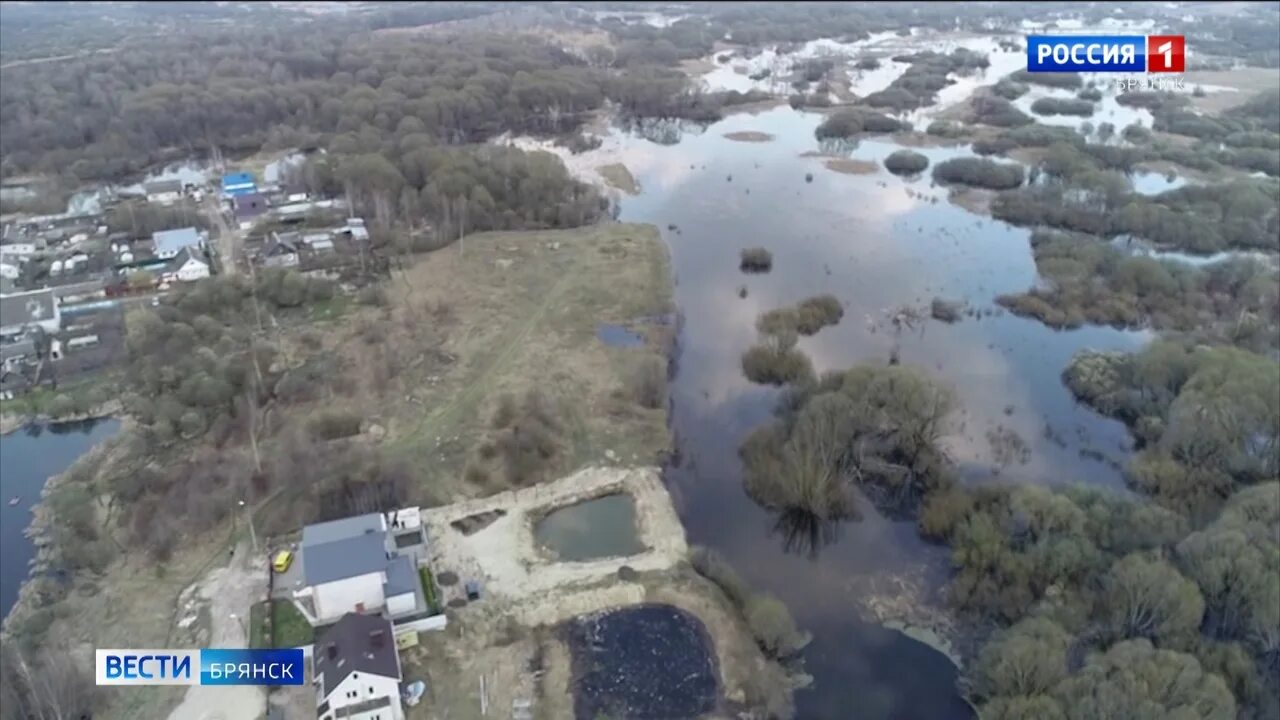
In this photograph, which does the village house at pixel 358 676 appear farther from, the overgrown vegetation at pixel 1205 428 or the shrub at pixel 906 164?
the shrub at pixel 906 164

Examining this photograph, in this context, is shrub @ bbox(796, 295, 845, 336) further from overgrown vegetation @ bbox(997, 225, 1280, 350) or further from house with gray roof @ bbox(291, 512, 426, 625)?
house with gray roof @ bbox(291, 512, 426, 625)

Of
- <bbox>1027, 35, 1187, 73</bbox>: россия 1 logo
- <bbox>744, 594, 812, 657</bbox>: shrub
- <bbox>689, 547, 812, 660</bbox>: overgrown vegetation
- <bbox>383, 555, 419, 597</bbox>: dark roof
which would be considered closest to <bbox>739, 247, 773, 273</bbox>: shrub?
<bbox>1027, 35, 1187, 73</bbox>: россия 1 logo

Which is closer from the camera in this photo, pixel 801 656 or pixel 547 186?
pixel 801 656

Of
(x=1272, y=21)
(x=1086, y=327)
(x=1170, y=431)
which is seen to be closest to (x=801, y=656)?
(x=1170, y=431)

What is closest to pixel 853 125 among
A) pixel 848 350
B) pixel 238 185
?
pixel 848 350

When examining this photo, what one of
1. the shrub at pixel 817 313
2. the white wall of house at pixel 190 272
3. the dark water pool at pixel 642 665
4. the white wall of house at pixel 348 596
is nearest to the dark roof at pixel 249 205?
the white wall of house at pixel 190 272

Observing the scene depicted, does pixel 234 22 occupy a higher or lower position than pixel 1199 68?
higher

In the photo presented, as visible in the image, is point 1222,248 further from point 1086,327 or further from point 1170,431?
point 1170,431

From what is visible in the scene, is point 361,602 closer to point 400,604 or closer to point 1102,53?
point 400,604
